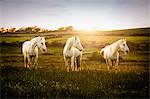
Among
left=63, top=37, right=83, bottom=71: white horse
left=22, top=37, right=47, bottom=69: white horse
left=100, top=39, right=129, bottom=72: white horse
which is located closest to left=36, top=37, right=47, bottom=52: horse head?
left=22, top=37, right=47, bottom=69: white horse

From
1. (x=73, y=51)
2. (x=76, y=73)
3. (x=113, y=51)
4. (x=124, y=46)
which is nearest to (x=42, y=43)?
(x=73, y=51)

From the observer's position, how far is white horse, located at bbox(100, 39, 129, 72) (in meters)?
3.50

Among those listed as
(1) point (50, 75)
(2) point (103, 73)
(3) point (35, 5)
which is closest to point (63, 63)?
(1) point (50, 75)

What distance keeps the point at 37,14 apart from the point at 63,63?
1.96 feet

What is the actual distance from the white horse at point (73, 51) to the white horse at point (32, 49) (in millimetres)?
239

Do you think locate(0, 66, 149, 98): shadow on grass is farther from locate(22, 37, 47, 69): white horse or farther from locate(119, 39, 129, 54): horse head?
locate(119, 39, 129, 54): horse head

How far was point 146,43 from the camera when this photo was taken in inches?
137

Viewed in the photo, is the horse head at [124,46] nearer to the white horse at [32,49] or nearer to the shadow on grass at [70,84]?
the shadow on grass at [70,84]

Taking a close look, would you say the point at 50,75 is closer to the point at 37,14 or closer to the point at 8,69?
the point at 8,69

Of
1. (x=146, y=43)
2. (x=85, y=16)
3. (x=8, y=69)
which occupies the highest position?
(x=85, y=16)

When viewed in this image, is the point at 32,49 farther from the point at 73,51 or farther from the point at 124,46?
the point at 124,46

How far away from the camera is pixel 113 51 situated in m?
3.52

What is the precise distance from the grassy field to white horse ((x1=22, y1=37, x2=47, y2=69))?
0.05m

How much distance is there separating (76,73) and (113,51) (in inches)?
18.2
